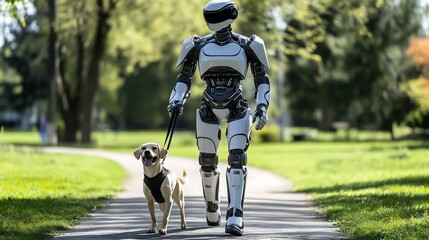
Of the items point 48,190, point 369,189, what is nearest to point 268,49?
point 369,189

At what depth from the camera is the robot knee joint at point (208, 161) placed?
1174cm

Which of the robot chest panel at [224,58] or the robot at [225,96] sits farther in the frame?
the robot chest panel at [224,58]

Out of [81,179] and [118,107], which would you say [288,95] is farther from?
[81,179]

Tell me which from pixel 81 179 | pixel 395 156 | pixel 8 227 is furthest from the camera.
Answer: pixel 395 156

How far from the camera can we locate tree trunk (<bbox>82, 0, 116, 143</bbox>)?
1660 inches

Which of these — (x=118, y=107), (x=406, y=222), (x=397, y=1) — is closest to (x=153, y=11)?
(x=397, y=1)

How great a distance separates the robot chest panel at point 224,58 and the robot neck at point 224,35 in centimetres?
7

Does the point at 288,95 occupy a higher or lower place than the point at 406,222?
higher

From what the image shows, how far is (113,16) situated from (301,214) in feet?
97.6

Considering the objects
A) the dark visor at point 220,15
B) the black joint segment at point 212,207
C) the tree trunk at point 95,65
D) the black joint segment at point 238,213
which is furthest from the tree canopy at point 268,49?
the black joint segment at point 238,213

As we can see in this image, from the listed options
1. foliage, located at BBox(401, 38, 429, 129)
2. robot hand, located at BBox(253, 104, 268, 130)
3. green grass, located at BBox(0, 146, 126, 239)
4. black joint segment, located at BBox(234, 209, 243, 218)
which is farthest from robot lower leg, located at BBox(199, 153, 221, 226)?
foliage, located at BBox(401, 38, 429, 129)

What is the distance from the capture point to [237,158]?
37.2 feet

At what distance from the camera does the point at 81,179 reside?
2080 cm

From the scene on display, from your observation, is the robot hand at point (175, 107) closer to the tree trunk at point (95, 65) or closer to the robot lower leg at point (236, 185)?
the robot lower leg at point (236, 185)
